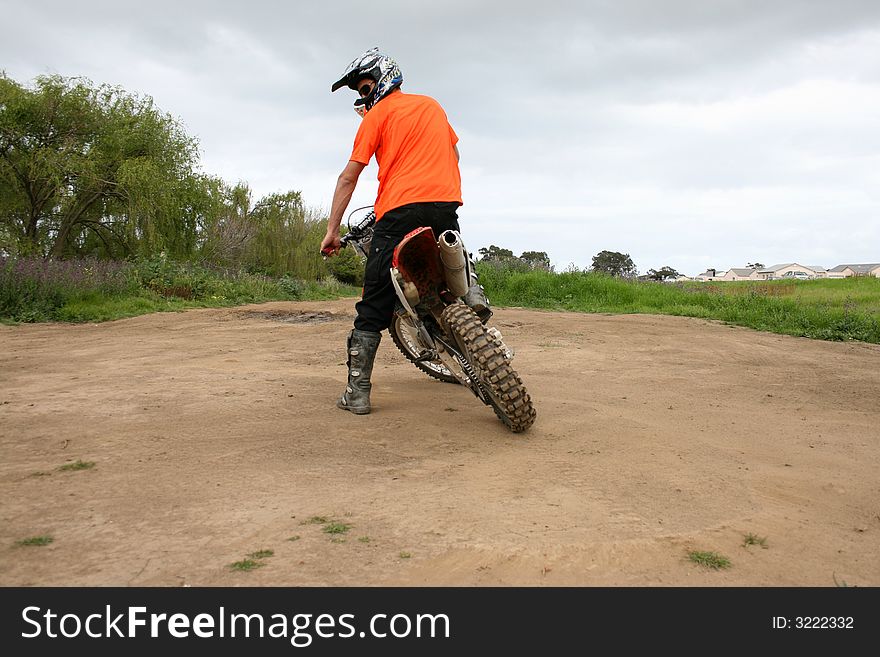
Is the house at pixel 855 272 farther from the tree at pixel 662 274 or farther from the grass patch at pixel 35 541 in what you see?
the grass patch at pixel 35 541

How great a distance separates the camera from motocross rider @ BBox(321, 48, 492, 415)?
4.21 meters

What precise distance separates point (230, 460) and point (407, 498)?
98cm

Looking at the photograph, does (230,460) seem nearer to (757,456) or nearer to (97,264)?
(757,456)

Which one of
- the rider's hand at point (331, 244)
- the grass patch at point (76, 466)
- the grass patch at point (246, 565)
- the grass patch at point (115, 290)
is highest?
the rider's hand at point (331, 244)

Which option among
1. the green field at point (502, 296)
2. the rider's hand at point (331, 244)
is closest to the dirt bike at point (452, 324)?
the rider's hand at point (331, 244)

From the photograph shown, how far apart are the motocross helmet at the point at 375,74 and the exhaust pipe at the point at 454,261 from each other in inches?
43.1

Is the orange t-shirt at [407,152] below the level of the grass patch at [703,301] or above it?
above

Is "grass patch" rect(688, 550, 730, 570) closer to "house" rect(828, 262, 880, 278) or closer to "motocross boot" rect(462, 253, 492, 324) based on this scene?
"motocross boot" rect(462, 253, 492, 324)

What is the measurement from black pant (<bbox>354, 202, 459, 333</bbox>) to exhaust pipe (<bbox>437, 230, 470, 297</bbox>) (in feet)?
0.48

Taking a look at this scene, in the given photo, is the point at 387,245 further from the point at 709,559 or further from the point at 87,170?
the point at 87,170

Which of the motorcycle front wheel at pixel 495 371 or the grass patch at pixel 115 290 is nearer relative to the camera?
the motorcycle front wheel at pixel 495 371

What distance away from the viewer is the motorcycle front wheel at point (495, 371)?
12.4ft
